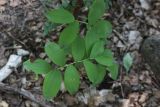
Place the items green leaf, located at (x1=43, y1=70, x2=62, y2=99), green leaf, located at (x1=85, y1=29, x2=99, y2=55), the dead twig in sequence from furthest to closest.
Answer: the dead twig
green leaf, located at (x1=85, y1=29, x2=99, y2=55)
green leaf, located at (x1=43, y1=70, x2=62, y2=99)

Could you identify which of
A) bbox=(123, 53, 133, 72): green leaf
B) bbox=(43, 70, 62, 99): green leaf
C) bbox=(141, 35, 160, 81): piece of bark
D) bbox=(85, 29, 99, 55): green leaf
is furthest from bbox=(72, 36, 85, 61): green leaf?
bbox=(141, 35, 160, 81): piece of bark

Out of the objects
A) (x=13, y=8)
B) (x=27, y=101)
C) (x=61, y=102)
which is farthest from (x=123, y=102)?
(x=13, y=8)

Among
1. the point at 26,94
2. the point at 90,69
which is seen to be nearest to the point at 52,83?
the point at 90,69

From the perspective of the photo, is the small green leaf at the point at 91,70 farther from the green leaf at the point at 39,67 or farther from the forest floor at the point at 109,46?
the forest floor at the point at 109,46

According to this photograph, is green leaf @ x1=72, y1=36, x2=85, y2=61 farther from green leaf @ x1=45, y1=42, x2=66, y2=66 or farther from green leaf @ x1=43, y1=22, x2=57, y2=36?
green leaf @ x1=43, y1=22, x2=57, y2=36

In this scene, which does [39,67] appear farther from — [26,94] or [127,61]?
[127,61]

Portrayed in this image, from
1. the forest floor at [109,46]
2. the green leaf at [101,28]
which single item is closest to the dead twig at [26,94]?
the forest floor at [109,46]
